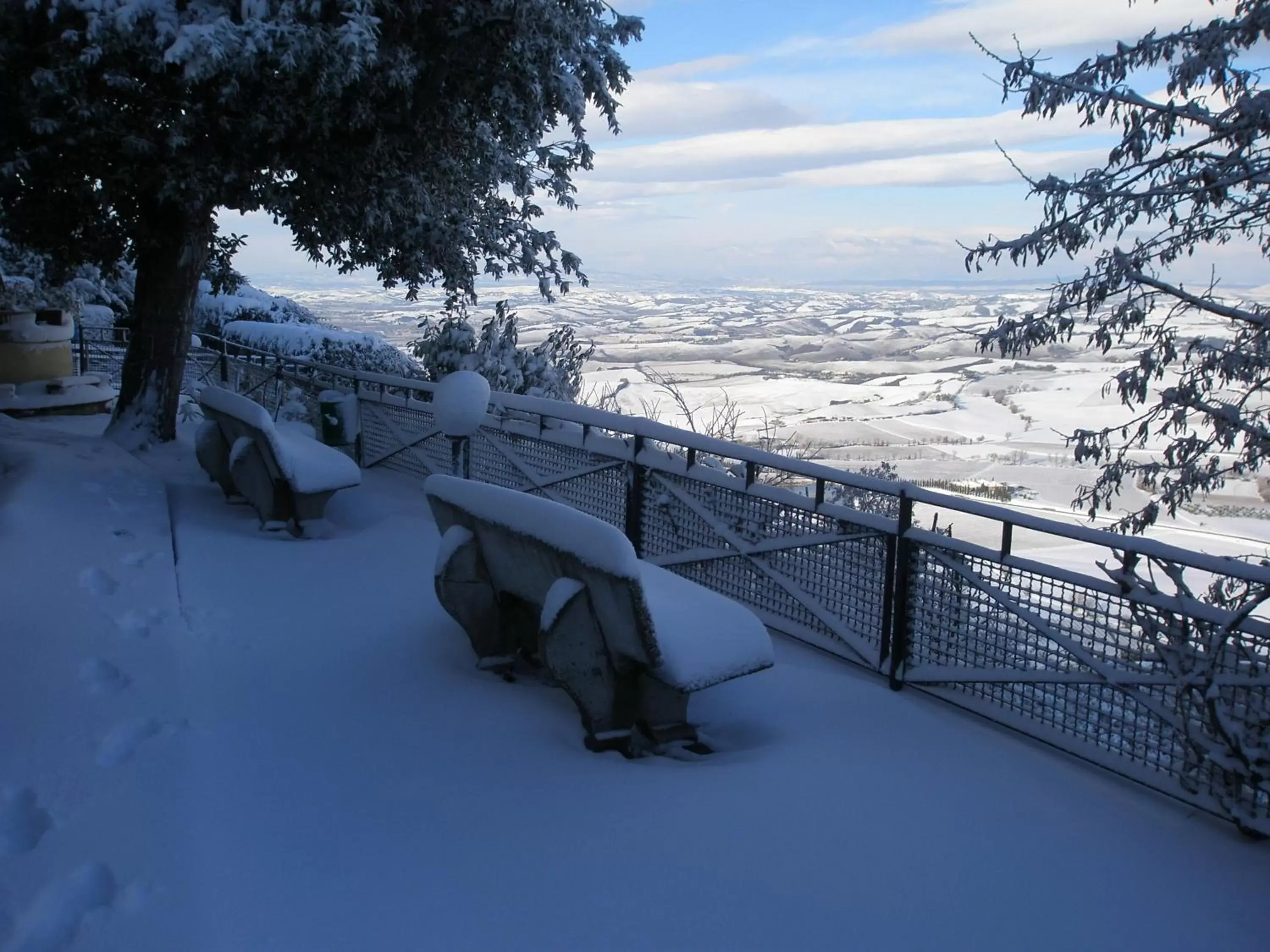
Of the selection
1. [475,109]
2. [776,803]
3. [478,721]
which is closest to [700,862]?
[776,803]

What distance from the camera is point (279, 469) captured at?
7.30m

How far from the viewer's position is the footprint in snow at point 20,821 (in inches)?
121

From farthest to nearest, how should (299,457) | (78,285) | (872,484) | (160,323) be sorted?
(78,285) → (160,323) → (299,457) → (872,484)

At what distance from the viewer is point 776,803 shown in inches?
144

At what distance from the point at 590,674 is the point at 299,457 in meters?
4.25

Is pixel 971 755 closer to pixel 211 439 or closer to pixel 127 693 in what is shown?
pixel 127 693

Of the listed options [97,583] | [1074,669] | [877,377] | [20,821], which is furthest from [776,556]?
[877,377]

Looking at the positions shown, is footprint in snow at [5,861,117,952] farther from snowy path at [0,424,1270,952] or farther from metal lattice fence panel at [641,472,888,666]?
metal lattice fence panel at [641,472,888,666]

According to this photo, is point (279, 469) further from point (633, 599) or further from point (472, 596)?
point (633, 599)

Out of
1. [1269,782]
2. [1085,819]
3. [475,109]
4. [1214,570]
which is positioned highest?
[475,109]

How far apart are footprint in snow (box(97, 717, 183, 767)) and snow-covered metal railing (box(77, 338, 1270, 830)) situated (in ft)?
10.4

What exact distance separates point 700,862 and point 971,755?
65.1 inches

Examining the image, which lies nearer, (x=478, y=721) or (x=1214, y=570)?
(x=1214, y=570)

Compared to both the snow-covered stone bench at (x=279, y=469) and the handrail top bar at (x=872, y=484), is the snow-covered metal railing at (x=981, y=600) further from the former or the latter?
the snow-covered stone bench at (x=279, y=469)
